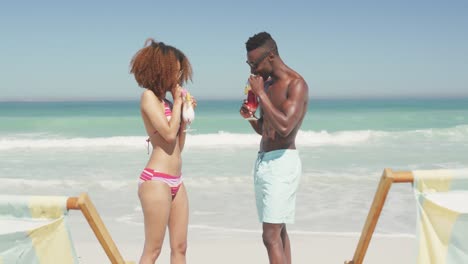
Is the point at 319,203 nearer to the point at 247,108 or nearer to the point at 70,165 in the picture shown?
the point at 247,108

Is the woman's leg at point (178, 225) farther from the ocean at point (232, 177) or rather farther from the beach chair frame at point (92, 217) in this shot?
the ocean at point (232, 177)

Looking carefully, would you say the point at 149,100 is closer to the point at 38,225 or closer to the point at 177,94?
the point at 177,94

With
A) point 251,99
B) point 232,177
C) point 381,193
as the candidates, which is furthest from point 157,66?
point 232,177

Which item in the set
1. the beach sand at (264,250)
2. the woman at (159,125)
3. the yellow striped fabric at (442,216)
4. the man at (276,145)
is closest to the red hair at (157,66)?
the woman at (159,125)

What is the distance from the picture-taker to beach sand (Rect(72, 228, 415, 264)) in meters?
4.99

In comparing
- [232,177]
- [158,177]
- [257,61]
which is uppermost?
[257,61]

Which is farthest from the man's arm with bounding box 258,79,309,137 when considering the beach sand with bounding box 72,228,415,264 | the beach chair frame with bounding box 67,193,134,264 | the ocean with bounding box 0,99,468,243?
the ocean with bounding box 0,99,468,243

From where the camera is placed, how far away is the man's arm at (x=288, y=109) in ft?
10.2

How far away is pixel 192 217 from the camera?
22.1ft

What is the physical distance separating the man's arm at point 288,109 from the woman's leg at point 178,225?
0.64 metres

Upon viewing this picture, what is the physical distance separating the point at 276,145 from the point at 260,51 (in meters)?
0.57

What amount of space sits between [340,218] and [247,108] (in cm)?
364

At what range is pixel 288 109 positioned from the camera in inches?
124

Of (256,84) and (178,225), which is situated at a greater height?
(256,84)
